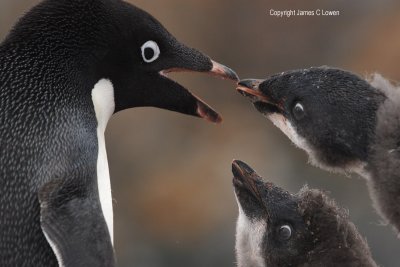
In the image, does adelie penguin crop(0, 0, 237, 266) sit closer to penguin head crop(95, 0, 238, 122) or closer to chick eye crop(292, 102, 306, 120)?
penguin head crop(95, 0, 238, 122)

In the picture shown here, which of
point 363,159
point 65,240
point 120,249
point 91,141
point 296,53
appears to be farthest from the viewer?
point 296,53

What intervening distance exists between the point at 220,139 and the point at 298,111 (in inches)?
101

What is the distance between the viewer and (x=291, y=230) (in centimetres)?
221

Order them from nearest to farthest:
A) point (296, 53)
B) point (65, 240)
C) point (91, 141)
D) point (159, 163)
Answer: point (65, 240)
point (91, 141)
point (159, 163)
point (296, 53)

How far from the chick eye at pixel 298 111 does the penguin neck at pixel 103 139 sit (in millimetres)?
467

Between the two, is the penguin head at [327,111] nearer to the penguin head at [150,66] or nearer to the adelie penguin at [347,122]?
the adelie penguin at [347,122]

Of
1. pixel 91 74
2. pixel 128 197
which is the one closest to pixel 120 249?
pixel 128 197

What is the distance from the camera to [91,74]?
78.2 inches

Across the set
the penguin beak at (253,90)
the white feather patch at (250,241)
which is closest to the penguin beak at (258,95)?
the penguin beak at (253,90)

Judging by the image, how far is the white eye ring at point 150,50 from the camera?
210cm

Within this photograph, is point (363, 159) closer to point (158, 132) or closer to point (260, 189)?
point (260, 189)

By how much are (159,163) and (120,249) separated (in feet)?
1.83

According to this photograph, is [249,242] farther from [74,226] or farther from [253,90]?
[74,226]

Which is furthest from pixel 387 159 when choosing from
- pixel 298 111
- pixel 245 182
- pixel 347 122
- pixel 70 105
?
pixel 70 105
